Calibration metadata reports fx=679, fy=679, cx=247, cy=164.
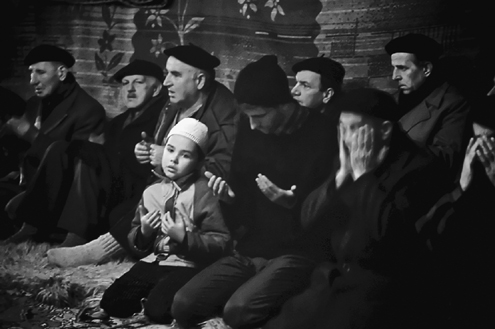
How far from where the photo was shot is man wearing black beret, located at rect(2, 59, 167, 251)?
18.2ft

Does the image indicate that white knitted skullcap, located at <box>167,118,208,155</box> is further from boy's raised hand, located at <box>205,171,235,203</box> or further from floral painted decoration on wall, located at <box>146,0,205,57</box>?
floral painted decoration on wall, located at <box>146,0,205,57</box>

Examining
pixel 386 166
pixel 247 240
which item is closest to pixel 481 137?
pixel 386 166

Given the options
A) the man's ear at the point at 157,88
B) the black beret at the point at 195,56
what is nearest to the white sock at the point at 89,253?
the man's ear at the point at 157,88

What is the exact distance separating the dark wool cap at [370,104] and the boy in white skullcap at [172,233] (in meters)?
1.12

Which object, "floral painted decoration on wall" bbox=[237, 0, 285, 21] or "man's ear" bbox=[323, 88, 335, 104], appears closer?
"man's ear" bbox=[323, 88, 335, 104]

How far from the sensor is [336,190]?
491 centimetres

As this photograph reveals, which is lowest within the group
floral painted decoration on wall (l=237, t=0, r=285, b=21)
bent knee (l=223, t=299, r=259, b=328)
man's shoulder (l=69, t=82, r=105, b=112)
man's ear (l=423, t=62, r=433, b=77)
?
bent knee (l=223, t=299, r=259, b=328)

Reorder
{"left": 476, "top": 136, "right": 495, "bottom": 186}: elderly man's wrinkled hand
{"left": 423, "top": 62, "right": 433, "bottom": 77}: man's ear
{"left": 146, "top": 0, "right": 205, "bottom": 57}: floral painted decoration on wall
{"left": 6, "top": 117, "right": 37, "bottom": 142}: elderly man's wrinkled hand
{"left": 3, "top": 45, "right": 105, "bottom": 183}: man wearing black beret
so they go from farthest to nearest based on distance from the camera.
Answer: {"left": 6, "top": 117, "right": 37, "bottom": 142}: elderly man's wrinkled hand, {"left": 3, "top": 45, "right": 105, "bottom": 183}: man wearing black beret, {"left": 146, "top": 0, "right": 205, "bottom": 57}: floral painted decoration on wall, {"left": 423, "top": 62, "right": 433, "bottom": 77}: man's ear, {"left": 476, "top": 136, "right": 495, "bottom": 186}: elderly man's wrinkled hand

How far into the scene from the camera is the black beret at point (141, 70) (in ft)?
18.2

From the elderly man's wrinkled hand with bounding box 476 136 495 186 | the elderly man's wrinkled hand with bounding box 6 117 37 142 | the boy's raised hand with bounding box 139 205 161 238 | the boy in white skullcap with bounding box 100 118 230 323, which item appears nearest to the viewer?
the elderly man's wrinkled hand with bounding box 476 136 495 186

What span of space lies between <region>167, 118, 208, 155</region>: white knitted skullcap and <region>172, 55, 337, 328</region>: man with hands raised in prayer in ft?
0.85

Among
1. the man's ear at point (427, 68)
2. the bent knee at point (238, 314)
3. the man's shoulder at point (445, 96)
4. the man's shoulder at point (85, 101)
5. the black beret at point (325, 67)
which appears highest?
the man's ear at point (427, 68)

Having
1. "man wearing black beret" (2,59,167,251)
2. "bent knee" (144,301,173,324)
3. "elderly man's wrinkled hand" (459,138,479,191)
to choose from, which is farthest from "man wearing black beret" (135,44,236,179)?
"elderly man's wrinkled hand" (459,138,479,191)

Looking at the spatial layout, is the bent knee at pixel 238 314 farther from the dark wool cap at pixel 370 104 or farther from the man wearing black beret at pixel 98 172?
the dark wool cap at pixel 370 104
